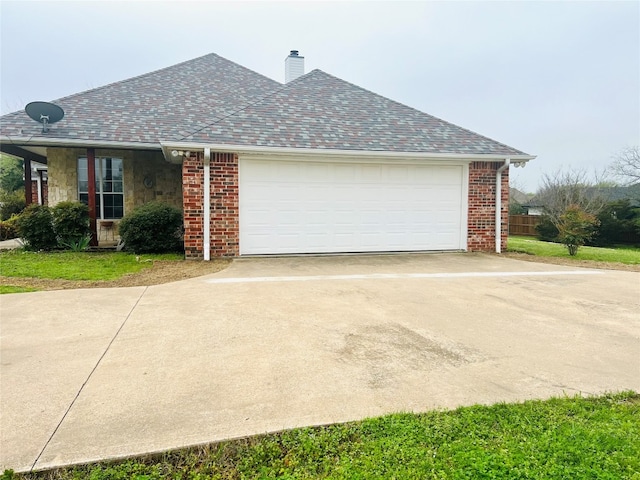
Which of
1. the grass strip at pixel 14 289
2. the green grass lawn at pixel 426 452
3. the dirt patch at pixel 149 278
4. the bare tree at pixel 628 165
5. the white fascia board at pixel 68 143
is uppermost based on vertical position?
the bare tree at pixel 628 165

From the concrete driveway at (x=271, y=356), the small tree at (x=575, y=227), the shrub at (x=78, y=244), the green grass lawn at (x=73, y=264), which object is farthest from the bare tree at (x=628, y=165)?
the shrub at (x=78, y=244)

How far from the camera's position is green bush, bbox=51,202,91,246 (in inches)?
401

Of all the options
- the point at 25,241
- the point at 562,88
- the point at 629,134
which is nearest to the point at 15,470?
the point at 25,241

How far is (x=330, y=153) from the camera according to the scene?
30.8 feet

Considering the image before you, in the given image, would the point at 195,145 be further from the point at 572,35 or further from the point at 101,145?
the point at 572,35

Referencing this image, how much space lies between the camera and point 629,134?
117 ft

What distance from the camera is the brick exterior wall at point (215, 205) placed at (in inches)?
350

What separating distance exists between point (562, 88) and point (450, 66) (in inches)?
316

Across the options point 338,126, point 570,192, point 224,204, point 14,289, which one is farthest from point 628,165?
point 14,289

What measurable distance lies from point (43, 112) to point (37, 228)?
Result: 2.91 meters

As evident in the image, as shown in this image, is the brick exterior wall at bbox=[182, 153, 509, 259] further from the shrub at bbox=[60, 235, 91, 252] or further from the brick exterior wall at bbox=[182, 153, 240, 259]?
the shrub at bbox=[60, 235, 91, 252]

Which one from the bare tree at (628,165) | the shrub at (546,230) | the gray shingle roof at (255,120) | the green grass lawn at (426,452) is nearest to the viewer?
the green grass lawn at (426,452)

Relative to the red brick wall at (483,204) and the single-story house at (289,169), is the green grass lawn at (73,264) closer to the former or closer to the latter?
the single-story house at (289,169)

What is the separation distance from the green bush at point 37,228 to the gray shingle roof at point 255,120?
178cm
